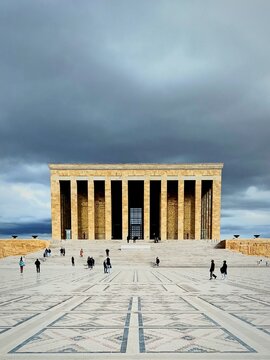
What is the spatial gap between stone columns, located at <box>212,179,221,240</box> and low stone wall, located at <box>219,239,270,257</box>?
7.97m

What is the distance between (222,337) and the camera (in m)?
4.48

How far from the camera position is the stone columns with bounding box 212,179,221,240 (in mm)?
42056

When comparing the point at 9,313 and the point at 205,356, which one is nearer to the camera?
the point at 205,356

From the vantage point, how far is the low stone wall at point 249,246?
33031 millimetres

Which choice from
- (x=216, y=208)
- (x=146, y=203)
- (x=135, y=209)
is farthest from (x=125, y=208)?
(x=216, y=208)

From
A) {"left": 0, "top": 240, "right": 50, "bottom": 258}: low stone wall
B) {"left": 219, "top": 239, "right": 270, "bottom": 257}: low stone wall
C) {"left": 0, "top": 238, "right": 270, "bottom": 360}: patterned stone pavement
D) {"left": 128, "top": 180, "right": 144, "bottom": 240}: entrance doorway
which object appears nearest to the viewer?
{"left": 0, "top": 238, "right": 270, "bottom": 360}: patterned stone pavement

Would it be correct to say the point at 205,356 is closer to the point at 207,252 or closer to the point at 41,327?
the point at 41,327

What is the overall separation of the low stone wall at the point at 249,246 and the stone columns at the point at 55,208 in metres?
22.9

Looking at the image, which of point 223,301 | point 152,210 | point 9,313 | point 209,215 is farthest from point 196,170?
point 9,313

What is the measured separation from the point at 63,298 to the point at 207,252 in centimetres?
2430

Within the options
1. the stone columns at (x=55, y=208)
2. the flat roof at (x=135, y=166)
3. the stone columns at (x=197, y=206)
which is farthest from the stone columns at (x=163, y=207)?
the stone columns at (x=55, y=208)

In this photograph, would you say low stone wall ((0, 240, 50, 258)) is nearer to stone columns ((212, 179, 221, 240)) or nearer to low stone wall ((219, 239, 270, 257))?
low stone wall ((219, 239, 270, 257))

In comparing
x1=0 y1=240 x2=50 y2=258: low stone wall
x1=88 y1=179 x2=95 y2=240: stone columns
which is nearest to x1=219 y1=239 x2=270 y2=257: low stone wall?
x1=88 y1=179 x2=95 y2=240: stone columns

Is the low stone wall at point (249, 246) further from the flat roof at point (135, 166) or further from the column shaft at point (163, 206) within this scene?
the flat roof at point (135, 166)
